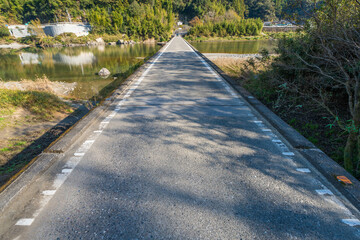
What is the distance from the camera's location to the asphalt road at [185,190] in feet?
6.09

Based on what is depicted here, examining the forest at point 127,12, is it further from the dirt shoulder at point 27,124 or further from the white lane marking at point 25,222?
the white lane marking at point 25,222

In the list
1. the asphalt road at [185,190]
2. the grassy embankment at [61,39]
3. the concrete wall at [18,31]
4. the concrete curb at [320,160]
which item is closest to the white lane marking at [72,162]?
the asphalt road at [185,190]

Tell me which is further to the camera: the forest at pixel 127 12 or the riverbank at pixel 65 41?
the forest at pixel 127 12

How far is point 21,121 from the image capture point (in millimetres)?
5605

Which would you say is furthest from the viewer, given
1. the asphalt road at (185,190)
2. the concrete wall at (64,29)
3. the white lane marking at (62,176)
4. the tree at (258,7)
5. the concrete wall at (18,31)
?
the tree at (258,7)

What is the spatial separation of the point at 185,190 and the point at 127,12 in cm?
7408

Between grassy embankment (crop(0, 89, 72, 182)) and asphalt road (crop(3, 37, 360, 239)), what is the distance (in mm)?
1701

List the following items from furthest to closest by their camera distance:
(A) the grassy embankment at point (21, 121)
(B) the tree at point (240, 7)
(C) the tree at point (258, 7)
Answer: (B) the tree at point (240, 7)
(C) the tree at point (258, 7)
(A) the grassy embankment at point (21, 121)

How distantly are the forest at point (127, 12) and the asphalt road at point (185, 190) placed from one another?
117 ft

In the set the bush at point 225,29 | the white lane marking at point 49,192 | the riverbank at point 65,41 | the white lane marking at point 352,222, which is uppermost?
the bush at point 225,29

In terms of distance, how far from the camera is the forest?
2298 inches

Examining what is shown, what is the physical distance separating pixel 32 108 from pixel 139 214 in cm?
642

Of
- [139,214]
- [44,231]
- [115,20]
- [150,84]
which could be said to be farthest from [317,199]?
[115,20]

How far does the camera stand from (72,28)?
57.1 m
